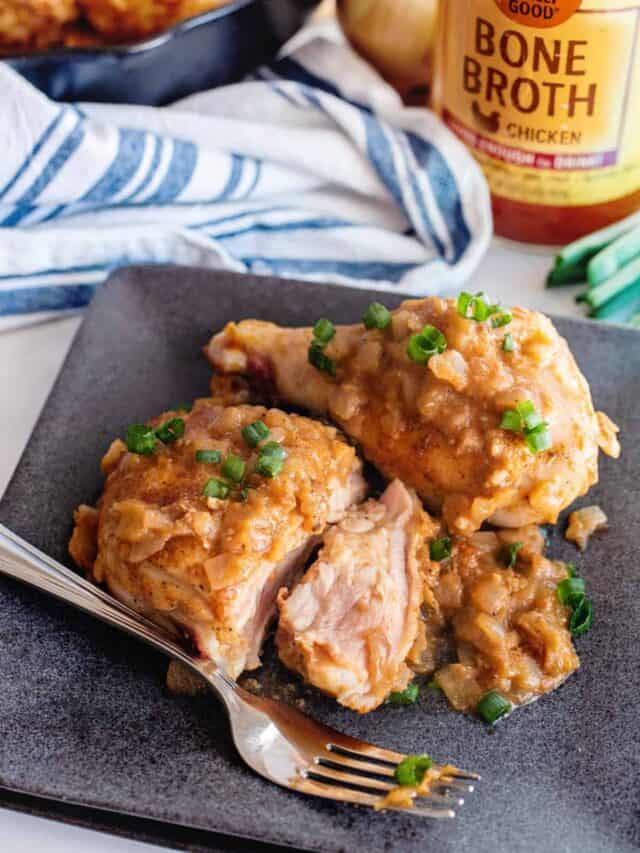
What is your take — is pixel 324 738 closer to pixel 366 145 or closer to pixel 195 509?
pixel 195 509

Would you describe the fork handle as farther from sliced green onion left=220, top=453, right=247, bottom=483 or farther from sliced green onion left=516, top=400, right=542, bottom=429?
sliced green onion left=516, top=400, right=542, bottom=429

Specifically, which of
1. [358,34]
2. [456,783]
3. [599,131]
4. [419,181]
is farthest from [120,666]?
[358,34]

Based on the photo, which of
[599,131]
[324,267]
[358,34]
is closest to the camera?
[599,131]

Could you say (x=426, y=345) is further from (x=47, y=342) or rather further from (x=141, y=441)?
(x=47, y=342)

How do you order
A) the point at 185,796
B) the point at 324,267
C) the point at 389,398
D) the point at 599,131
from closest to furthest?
1. the point at 185,796
2. the point at 389,398
3. the point at 599,131
4. the point at 324,267

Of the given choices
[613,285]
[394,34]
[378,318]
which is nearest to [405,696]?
[378,318]

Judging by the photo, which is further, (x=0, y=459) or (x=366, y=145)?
(x=366, y=145)

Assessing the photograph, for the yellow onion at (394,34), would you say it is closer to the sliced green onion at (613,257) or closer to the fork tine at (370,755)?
the sliced green onion at (613,257)

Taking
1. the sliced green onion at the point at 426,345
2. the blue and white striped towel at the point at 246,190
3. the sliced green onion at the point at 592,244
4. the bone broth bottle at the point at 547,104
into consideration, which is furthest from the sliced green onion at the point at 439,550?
the bone broth bottle at the point at 547,104
